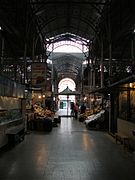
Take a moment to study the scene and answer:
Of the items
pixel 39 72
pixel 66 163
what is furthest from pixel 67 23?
pixel 66 163

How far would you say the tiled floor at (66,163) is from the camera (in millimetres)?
8797

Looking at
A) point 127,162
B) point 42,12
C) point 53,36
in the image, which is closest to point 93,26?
point 42,12

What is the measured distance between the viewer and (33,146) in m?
14.7

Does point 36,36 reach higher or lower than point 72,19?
lower

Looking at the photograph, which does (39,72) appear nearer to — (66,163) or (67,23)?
(66,163)

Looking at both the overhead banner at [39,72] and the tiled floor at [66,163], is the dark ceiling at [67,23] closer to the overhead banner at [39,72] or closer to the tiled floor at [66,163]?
the overhead banner at [39,72]

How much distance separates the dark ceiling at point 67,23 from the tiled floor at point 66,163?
33.1 feet

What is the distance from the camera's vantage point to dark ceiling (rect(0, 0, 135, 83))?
22406 mm

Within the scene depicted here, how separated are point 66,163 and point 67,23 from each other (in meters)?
25.5

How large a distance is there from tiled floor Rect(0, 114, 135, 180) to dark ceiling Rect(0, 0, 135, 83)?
10100 mm

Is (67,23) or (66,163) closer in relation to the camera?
(66,163)

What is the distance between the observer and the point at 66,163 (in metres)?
10.5

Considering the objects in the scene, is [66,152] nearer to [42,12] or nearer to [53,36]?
[42,12]

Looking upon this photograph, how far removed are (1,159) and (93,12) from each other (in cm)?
1885
